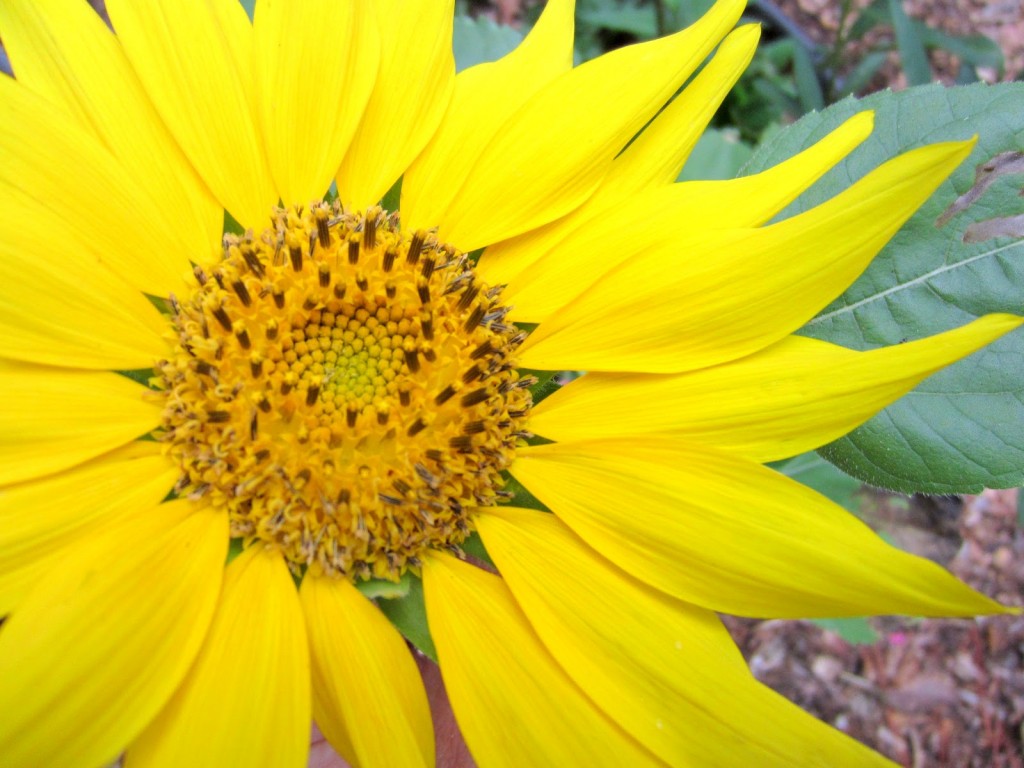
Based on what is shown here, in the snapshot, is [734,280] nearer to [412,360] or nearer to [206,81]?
[412,360]

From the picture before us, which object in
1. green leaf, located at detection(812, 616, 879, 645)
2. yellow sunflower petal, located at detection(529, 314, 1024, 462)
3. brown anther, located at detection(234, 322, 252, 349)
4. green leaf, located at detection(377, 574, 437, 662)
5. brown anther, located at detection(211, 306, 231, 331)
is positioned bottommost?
green leaf, located at detection(812, 616, 879, 645)

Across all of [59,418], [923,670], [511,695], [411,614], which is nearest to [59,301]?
[59,418]

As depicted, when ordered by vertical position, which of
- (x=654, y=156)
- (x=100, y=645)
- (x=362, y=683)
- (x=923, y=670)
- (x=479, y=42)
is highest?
(x=479, y=42)

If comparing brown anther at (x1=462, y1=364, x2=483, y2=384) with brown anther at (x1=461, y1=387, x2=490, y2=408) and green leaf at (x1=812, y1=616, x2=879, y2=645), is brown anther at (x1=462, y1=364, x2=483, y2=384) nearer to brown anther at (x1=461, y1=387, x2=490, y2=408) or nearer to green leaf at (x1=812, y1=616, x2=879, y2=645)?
brown anther at (x1=461, y1=387, x2=490, y2=408)

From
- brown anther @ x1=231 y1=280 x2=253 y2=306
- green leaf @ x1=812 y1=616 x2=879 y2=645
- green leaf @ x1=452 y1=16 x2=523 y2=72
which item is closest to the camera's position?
brown anther @ x1=231 y1=280 x2=253 y2=306

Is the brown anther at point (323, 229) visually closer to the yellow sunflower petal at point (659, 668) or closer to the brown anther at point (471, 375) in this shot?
the brown anther at point (471, 375)

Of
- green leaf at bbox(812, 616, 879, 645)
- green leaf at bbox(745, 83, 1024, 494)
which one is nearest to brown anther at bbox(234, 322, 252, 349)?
green leaf at bbox(745, 83, 1024, 494)
